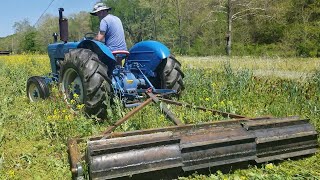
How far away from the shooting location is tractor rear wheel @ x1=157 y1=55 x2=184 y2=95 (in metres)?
6.00

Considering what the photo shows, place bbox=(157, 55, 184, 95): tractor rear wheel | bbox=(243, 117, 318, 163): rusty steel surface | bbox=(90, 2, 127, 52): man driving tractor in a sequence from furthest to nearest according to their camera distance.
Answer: bbox=(157, 55, 184, 95): tractor rear wheel < bbox=(90, 2, 127, 52): man driving tractor < bbox=(243, 117, 318, 163): rusty steel surface

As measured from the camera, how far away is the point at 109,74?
18.4 feet

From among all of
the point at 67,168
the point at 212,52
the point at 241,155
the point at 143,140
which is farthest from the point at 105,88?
the point at 212,52

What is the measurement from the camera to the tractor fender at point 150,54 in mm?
5887

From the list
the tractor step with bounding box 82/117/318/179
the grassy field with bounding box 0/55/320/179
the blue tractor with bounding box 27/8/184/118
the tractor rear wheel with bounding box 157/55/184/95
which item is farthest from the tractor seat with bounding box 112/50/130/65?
the tractor step with bounding box 82/117/318/179

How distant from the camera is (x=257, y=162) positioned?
3490 millimetres

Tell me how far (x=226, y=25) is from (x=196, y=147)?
99.6ft

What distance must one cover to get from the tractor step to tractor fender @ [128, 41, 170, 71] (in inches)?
91.4

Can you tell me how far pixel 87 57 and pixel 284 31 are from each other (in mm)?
28079

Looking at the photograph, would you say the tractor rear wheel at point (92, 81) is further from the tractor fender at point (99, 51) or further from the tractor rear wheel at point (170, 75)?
the tractor rear wheel at point (170, 75)

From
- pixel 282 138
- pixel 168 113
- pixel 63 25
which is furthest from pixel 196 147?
pixel 63 25

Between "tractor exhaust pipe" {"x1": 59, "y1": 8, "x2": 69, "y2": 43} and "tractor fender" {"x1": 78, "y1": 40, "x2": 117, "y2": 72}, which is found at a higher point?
"tractor exhaust pipe" {"x1": 59, "y1": 8, "x2": 69, "y2": 43}

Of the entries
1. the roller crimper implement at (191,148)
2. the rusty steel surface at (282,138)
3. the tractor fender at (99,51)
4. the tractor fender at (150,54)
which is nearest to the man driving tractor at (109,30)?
the tractor fender at (99,51)

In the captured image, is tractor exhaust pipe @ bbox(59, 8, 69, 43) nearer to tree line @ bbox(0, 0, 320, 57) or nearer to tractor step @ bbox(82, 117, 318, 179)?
tractor step @ bbox(82, 117, 318, 179)
